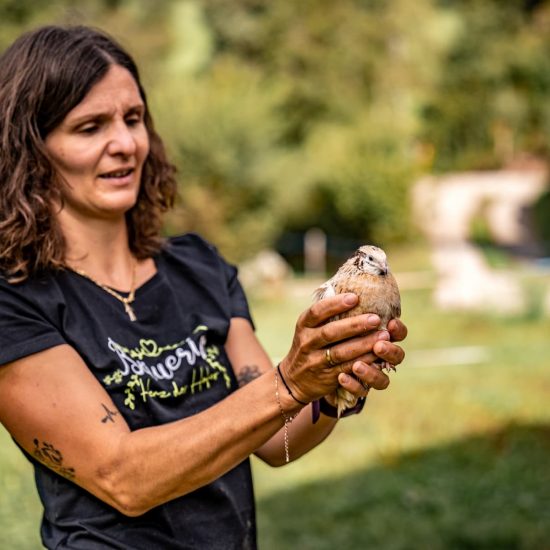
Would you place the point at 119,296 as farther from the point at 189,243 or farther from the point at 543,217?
the point at 543,217

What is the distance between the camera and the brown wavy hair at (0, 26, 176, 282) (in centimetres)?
193

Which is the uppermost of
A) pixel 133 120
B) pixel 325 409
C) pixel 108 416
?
pixel 133 120

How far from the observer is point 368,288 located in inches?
69.5

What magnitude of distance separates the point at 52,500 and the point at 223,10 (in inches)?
1186

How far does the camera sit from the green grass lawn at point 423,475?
5125mm

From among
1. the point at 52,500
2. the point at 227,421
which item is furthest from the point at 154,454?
the point at 52,500

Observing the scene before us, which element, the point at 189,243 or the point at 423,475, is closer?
the point at 189,243

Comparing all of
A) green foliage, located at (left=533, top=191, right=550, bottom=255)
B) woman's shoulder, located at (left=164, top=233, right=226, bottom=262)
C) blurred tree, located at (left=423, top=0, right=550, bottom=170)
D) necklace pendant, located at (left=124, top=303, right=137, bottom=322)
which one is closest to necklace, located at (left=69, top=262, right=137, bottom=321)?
necklace pendant, located at (left=124, top=303, right=137, bottom=322)

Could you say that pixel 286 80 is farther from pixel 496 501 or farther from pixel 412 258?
pixel 496 501

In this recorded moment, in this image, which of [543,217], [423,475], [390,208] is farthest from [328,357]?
[543,217]

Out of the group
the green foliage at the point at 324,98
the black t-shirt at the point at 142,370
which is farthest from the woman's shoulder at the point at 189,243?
the green foliage at the point at 324,98

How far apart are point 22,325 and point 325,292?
61cm

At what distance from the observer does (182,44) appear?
28438 millimetres

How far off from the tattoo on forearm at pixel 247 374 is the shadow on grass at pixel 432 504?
3.21 meters
